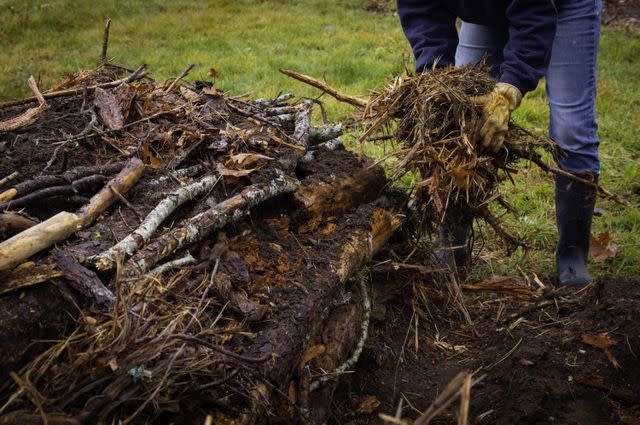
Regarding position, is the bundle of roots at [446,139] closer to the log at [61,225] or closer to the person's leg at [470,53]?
the person's leg at [470,53]

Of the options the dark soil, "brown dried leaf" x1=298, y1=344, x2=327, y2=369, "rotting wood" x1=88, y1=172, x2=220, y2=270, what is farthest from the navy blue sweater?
"brown dried leaf" x1=298, y1=344, x2=327, y2=369

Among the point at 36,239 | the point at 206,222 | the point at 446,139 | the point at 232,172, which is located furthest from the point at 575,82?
the point at 36,239

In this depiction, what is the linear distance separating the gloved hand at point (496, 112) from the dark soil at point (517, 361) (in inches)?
37.8

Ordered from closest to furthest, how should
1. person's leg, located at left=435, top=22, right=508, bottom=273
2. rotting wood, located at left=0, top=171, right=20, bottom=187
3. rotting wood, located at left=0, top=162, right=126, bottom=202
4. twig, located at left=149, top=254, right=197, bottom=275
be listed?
twig, located at left=149, top=254, right=197, bottom=275 → rotting wood, located at left=0, top=162, right=126, bottom=202 → rotting wood, located at left=0, top=171, right=20, bottom=187 → person's leg, located at left=435, top=22, right=508, bottom=273

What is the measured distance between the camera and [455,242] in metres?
3.82

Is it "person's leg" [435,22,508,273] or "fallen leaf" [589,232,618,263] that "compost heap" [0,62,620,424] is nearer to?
"person's leg" [435,22,508,273]

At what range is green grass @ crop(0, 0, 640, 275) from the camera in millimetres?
4602

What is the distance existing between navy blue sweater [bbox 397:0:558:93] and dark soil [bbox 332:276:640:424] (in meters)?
1.26

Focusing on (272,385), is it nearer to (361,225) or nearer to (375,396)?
(375,396)

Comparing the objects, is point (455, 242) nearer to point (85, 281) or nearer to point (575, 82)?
point (575, 82)

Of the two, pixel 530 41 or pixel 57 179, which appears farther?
pixel 530 41

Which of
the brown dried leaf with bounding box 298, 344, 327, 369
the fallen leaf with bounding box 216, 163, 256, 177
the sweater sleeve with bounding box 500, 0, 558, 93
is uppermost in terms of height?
the sweater sleeve with bounding box 500, 0, 558, 93

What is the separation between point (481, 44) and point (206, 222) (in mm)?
2347

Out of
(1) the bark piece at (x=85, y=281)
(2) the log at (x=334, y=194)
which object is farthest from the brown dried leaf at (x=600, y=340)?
(1) the bark piece at (x=85, y=281)
